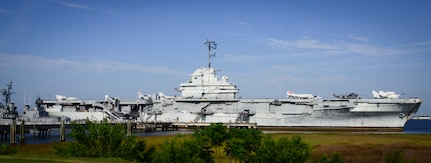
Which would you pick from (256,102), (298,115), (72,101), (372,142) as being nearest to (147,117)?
(72,101)

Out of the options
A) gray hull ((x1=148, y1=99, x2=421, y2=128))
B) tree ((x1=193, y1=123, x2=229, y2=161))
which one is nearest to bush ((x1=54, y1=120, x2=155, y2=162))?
tree ((x1=193, y1=123, x2=229, y2=161))

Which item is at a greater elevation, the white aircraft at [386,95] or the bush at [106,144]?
the white aircraft at [386,95]

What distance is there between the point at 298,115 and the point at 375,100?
918 centimetres

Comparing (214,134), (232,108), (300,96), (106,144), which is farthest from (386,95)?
(106,144)

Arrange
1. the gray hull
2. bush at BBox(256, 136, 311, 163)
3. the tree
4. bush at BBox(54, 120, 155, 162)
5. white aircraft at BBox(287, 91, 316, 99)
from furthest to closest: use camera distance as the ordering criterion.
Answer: white aircraft at BBox(287, 91, 316, 99), the gray hull, bush at BBox(54, 120, 155, 162), the tree, bush at BBox(256, 136, 311, 163)

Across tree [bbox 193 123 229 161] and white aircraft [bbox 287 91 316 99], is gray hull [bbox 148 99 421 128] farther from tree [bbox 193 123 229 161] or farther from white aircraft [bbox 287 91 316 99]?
tree [bbox 193 123 229 161]

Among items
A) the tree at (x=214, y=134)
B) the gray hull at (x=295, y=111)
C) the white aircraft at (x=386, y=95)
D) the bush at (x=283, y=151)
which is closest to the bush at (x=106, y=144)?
the tree at (x=214, y=134)

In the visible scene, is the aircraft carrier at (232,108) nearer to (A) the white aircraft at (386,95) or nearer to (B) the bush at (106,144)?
(A) the white aircraft at (386,95)

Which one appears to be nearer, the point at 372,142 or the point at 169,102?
the point at 372,142

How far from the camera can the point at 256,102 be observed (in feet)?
202

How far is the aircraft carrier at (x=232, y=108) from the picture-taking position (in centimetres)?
5519

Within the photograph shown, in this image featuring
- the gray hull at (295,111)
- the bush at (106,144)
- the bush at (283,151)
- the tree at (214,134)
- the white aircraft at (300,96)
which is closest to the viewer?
the bush at (283,151)

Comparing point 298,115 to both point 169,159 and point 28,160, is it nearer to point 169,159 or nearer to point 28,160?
point 169,159

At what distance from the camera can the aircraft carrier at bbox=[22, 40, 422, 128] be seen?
2173 inches
